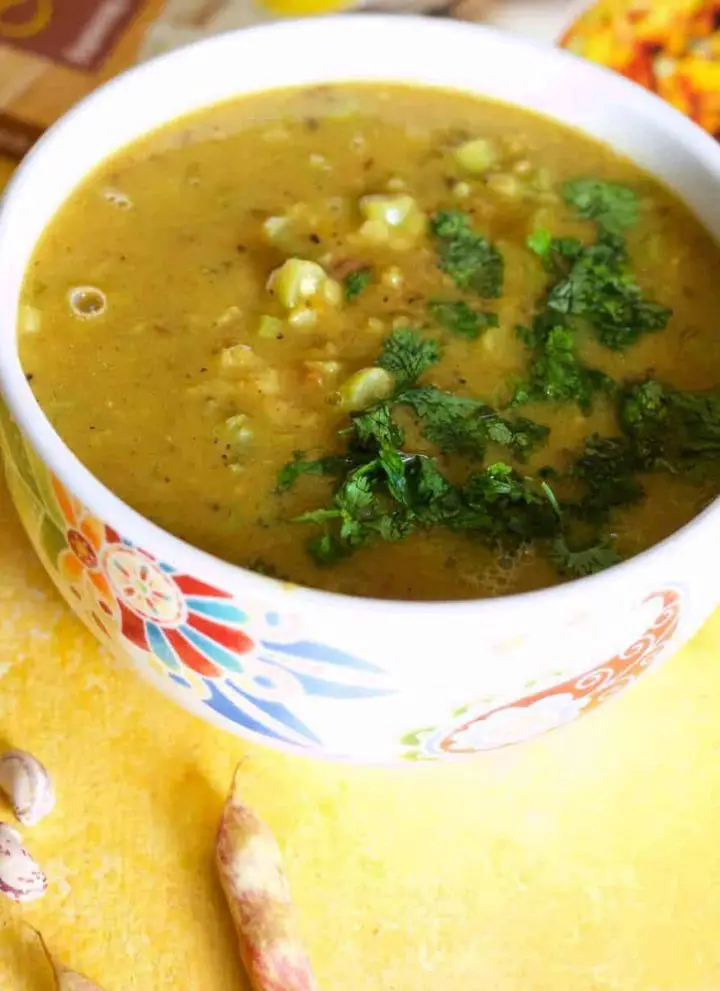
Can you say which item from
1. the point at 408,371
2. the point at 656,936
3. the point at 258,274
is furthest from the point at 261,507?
the point at 656,936

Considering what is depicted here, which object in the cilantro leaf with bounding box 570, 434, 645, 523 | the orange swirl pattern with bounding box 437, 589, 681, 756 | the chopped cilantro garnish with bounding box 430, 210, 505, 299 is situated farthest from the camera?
the chopped cilantro garnish with bounding box 430, 210, 505, 299

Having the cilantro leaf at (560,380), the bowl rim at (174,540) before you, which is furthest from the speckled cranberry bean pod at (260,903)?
the cilantro leaf at (560,380)

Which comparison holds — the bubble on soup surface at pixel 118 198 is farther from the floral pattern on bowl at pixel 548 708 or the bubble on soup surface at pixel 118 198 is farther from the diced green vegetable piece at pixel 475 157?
the floral pattern on bowl at pixel 548 708

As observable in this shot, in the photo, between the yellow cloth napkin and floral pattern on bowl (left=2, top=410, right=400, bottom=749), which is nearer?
floral pattern on bowl (left=2, top=410, right=400, bottom=749)

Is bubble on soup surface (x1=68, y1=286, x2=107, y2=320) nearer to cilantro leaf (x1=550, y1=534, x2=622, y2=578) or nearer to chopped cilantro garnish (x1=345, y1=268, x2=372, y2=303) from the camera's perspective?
chopped cilantro garnish (x1=345, y1=268, x2=372, y2=303)

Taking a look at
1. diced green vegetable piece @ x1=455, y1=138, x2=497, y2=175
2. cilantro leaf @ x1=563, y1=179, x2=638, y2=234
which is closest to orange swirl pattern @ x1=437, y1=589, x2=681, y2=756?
cilantro leaf @ x1=563, y1=179, x2=638, y2=234

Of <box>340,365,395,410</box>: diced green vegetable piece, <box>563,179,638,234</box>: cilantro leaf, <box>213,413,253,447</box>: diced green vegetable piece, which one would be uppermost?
<box>563,179,638,234</box>: cilantro leaf

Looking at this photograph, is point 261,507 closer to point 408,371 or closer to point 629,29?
point 408,371
